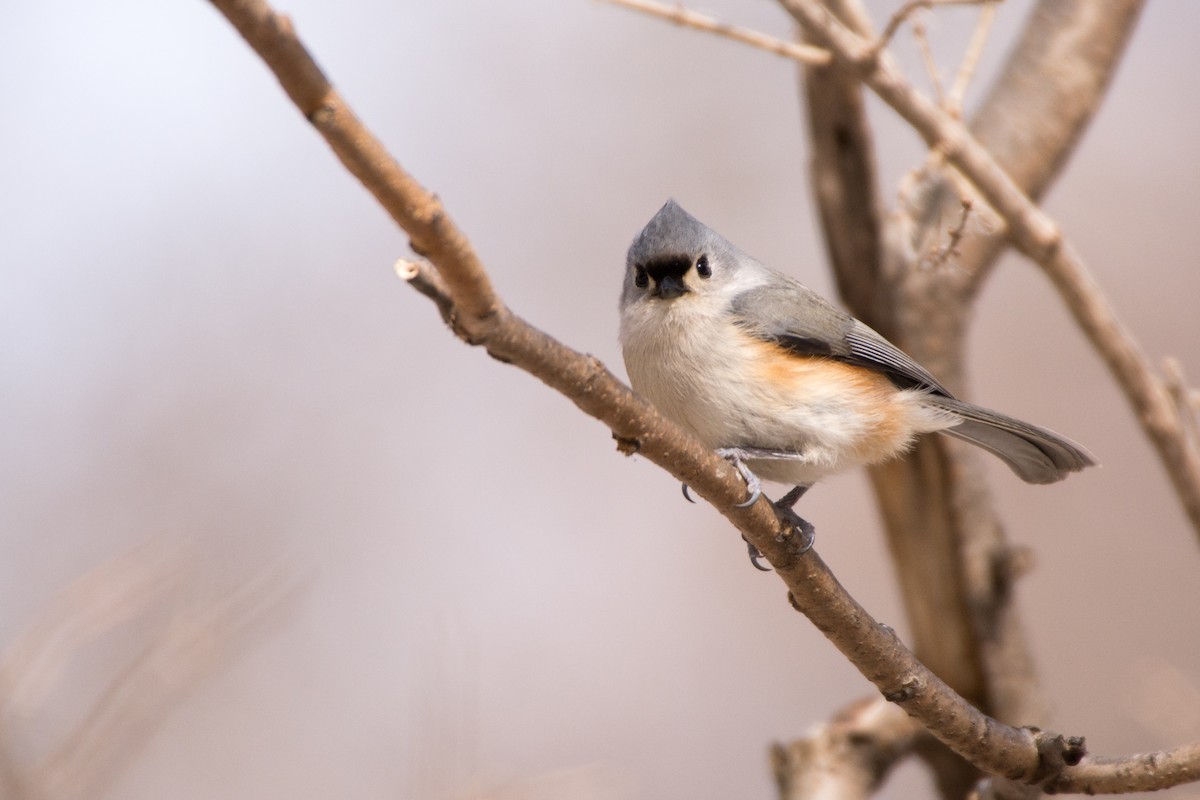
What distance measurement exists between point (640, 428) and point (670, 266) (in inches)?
30.6

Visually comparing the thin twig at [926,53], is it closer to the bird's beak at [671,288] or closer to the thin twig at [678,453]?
the bird's beak at [671,288]

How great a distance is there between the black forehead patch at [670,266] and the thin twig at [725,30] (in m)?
0.53

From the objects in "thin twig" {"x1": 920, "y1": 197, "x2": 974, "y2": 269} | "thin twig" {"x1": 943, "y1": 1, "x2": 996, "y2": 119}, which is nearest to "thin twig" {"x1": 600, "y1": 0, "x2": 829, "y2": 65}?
"thin twig" {"x1": 943, "y1": 1, "x2": 996, "y2": 119}

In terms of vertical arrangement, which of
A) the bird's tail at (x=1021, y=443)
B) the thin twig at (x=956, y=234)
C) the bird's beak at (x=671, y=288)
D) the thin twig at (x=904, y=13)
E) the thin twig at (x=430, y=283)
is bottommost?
the bird's tail at (x=1021, y=443)

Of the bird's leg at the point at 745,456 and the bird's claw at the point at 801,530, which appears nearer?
the bird's claw at the point at 801,530

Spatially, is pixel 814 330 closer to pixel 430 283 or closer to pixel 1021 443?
pixel 1021 443

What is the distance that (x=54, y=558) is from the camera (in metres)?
3.12

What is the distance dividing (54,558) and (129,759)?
2.03 m

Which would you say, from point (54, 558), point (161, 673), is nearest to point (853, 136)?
point (161, 673)

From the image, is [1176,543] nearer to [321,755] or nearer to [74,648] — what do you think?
[321,755]

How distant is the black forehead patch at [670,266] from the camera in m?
1.96

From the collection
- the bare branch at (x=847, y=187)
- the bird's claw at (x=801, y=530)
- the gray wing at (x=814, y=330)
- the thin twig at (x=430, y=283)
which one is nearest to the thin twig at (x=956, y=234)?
the gray wing at (x=814, y=330)

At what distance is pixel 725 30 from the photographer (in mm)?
2205

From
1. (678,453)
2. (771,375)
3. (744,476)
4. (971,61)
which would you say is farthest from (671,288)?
(971,61)
